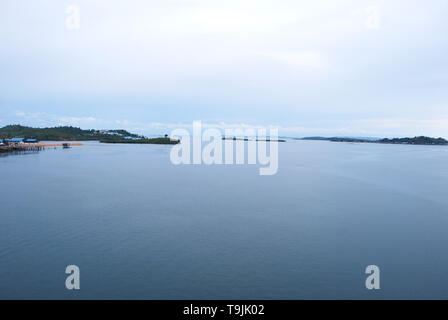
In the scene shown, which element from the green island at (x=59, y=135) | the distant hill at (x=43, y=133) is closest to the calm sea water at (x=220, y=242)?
the green island at (x=59, y=135)

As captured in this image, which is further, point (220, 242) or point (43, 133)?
point (43, 133)

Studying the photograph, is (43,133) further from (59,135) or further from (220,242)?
(220,242)

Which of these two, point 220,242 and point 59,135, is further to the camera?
point 59,135

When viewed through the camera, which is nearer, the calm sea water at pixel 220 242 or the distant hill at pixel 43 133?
the calm sea water at pixel 220 242

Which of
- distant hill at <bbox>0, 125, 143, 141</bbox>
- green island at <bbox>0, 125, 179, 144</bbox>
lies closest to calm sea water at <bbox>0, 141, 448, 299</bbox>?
green island at <bbox>0, 125, 179, 144</bbox>

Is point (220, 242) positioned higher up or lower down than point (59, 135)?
lower down

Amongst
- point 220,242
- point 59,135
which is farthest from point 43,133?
point 220,242

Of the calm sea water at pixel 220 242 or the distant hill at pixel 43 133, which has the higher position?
the distant hill at pixel 43 133

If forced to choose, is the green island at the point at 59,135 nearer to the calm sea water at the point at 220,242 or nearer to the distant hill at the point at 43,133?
the distant hill at the point at 43,133
